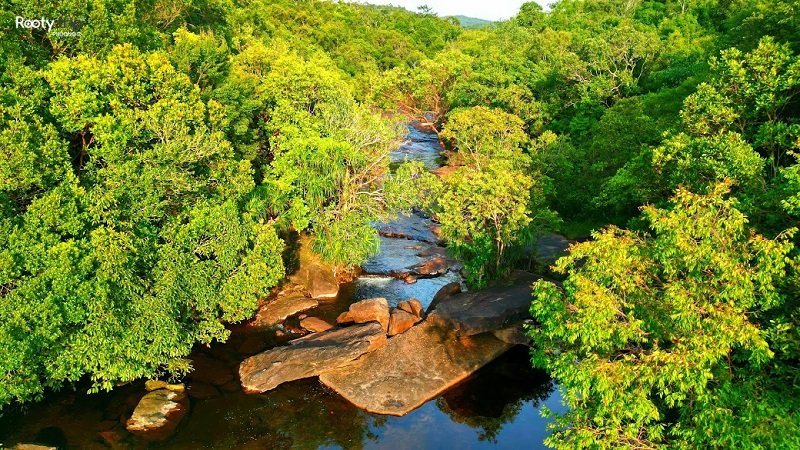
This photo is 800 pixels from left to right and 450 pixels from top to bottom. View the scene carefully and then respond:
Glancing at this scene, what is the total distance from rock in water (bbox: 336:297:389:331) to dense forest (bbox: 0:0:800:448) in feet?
14.7

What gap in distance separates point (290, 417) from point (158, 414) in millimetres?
5985

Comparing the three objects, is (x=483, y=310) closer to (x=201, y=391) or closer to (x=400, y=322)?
(x=400, y=322)

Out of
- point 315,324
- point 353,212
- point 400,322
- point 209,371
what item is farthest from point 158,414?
point 353,212

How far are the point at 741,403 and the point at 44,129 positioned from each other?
83.4ft

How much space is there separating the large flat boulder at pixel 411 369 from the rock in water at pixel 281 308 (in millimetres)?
7173

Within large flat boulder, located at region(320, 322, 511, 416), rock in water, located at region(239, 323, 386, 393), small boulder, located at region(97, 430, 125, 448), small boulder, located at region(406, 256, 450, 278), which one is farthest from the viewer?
small boulder, located at region(406, 256, 450, 278)

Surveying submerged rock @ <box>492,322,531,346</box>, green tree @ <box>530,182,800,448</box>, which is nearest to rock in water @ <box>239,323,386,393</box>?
submerged rock @ <box>492,322,531,346</box>

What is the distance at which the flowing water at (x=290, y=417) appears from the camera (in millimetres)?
23375

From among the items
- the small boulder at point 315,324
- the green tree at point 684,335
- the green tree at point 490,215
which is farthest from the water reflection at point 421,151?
the green tree at point 684,335

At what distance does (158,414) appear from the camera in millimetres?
24438

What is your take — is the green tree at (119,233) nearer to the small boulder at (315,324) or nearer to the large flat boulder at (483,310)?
the small boulder at (315,324)

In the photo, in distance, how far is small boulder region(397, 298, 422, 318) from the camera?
34.0 metres

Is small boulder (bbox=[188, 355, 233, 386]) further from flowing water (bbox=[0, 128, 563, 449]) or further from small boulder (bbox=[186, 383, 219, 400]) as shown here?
small boulder (bbox=[186, 383, 219, 400])

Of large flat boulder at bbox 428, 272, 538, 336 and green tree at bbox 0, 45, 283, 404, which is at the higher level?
green tree at bbox 0, 45, 283, 404
